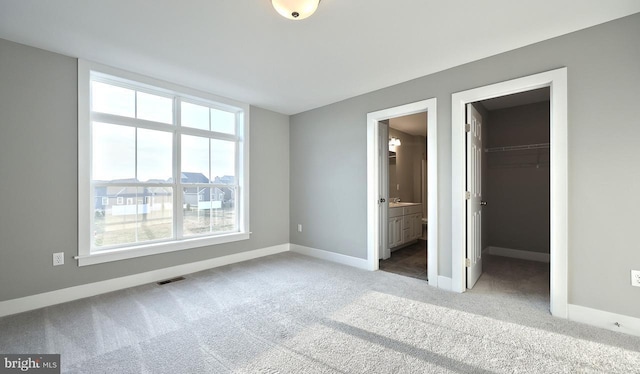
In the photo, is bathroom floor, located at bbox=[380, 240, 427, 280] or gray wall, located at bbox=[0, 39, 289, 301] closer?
gray wall, located at bbox=[0, 39, 289, 301]

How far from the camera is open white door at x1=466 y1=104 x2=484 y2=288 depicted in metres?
3.00

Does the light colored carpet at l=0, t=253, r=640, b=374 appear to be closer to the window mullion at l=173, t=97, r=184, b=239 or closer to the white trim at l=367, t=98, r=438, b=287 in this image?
the white trim at l=367, t=98, r=438, b=287

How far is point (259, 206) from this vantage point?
4535mm

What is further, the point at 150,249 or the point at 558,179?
the point at 150,249

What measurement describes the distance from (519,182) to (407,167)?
2.53 metres

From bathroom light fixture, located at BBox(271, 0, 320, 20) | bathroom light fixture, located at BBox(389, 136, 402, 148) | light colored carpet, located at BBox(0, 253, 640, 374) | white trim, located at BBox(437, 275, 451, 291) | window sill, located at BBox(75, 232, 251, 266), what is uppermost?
bathroom light fixture, located at BBox(271, 0, 320, 20)

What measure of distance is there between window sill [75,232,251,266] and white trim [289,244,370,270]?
106cm

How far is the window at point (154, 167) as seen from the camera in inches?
117

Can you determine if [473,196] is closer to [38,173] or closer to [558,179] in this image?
[558,179]

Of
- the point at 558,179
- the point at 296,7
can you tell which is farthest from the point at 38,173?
the point at 558,179

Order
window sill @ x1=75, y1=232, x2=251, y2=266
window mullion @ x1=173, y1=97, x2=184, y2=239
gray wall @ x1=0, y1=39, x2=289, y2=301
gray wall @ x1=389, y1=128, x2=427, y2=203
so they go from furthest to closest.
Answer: gray wall @ x1=389, y1=128, x2=427, y2=203 → window mullion @ x1=173, y1=97, x2=184, y2=239 → window sill @ x1=75, y1=232, x2=251, y2=266 → gray wall @ x1=0, y1=39, x2=289, y2=301

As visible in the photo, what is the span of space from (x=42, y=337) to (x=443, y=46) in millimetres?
4252

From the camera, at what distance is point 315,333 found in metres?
2.12
